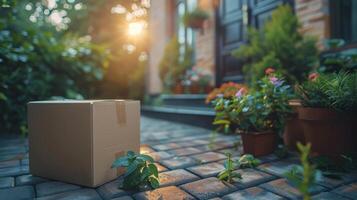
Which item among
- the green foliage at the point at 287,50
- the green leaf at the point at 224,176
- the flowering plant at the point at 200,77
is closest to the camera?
the green leaf at the point at 224,176

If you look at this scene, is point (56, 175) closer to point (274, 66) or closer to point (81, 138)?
point (81, 138)

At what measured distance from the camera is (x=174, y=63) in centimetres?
556

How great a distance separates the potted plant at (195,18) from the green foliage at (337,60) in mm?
2550

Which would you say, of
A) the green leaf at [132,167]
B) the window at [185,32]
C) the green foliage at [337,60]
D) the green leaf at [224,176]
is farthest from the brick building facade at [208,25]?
the green leaf at [132,167]

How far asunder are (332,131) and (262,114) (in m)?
0.46

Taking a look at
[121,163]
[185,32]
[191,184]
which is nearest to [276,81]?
[191,184]

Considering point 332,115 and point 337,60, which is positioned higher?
point 337,60

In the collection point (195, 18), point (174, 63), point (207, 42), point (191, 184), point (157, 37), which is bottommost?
point (191, 184)

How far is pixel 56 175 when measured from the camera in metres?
1.38

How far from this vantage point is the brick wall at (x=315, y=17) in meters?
2.82

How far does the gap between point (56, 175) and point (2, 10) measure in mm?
2414

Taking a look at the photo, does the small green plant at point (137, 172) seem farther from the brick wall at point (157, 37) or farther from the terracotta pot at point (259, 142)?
the brick wall at point (157, 37)

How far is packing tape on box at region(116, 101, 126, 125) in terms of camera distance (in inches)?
54.7

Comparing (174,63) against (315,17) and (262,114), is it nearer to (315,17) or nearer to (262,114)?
(315,17)
